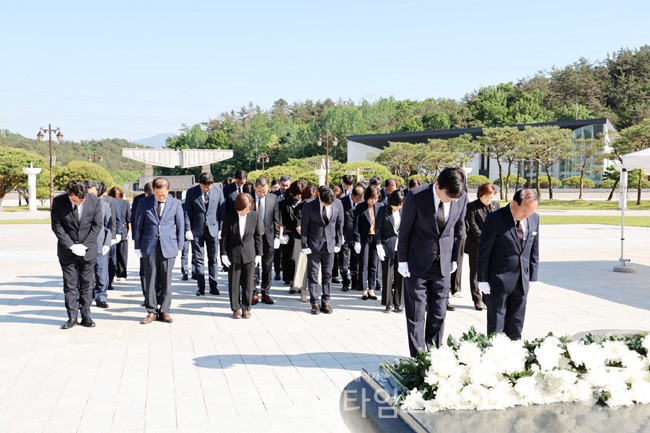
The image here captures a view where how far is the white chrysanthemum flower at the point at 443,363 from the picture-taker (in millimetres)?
2436

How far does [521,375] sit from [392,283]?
5.19 metres

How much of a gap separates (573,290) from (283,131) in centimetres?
8819

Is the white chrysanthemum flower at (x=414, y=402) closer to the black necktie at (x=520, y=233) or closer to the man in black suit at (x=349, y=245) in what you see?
the black necktie at (x=520, y=233)

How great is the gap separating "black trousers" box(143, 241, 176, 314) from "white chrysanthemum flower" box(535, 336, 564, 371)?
5244 mm

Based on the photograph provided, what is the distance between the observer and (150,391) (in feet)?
15.1

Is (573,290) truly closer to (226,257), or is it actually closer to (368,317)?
(368,317)

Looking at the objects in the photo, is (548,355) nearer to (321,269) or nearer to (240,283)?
(321,269)

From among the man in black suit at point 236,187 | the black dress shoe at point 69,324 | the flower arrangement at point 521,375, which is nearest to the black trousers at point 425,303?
the flower arrangement at point 521,375

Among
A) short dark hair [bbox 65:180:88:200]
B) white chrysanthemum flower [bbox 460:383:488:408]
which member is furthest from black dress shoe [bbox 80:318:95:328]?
white chrysanthemum flower [bbox 460:383:488:408]

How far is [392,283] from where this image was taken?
766cm

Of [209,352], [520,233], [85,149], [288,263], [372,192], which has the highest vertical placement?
[85,149]

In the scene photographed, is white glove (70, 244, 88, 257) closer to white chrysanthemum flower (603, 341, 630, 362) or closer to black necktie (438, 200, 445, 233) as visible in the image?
black necktie (438, 200, 445, 233)

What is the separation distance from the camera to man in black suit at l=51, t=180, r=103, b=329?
6629 millimetres

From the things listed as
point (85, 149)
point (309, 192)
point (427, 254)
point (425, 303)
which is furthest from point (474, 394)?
point (85, 149)
